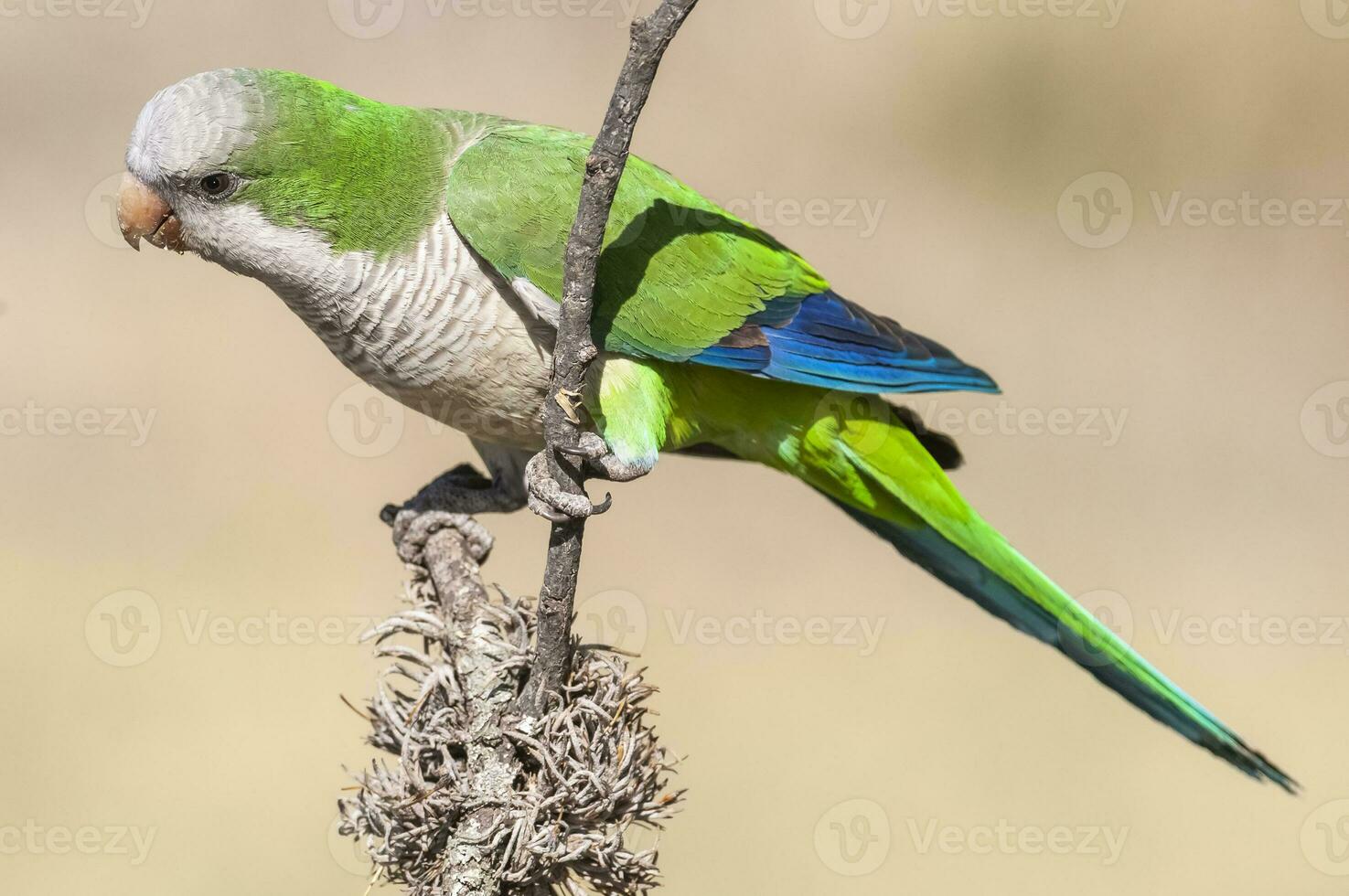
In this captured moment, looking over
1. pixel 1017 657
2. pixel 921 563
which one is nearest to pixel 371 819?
pixel 921 563

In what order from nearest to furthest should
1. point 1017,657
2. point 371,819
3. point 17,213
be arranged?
point 371,819 < point 1017,657 < point 17,213

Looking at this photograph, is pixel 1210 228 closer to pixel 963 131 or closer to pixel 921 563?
pixel 963 131

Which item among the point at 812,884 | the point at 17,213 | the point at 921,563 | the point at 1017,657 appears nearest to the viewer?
the point at 921,563
